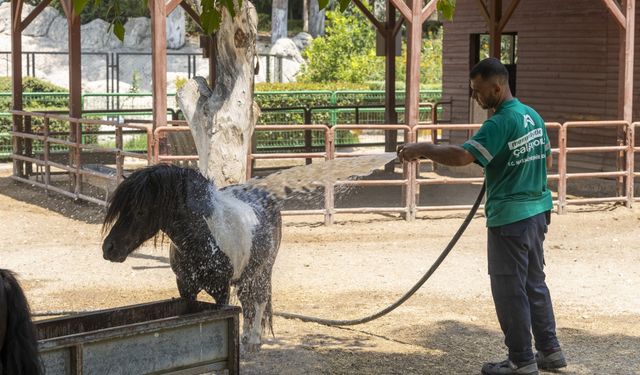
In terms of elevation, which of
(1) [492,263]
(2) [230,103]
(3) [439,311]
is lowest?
(3) [439,311]

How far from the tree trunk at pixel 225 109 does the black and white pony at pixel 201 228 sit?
8.54ft

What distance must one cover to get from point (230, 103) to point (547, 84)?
10546 mm

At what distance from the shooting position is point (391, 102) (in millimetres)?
18000

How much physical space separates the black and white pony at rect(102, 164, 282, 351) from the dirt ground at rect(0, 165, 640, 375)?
59cm

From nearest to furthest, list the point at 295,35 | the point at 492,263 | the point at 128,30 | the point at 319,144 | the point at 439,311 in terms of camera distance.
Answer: the point at 492,263
the point at 439,311
the point at 319,144
the point at 128,30
the point at 295,35

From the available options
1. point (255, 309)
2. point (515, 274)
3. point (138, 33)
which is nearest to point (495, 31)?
point (255, 309)

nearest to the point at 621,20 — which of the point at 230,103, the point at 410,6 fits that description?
the point at 410,6

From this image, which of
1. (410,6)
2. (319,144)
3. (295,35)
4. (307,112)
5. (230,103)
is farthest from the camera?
(295,35)

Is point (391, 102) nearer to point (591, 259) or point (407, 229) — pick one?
point (407, 229)

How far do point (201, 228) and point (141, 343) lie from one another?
1.35 m

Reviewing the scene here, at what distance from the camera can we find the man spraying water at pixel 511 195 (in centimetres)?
598

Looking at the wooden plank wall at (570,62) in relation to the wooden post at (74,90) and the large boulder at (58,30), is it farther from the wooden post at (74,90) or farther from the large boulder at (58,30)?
the large boulder at (58,30)

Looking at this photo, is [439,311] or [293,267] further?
[293,267]

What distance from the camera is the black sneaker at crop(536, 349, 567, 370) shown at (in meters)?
6.43
